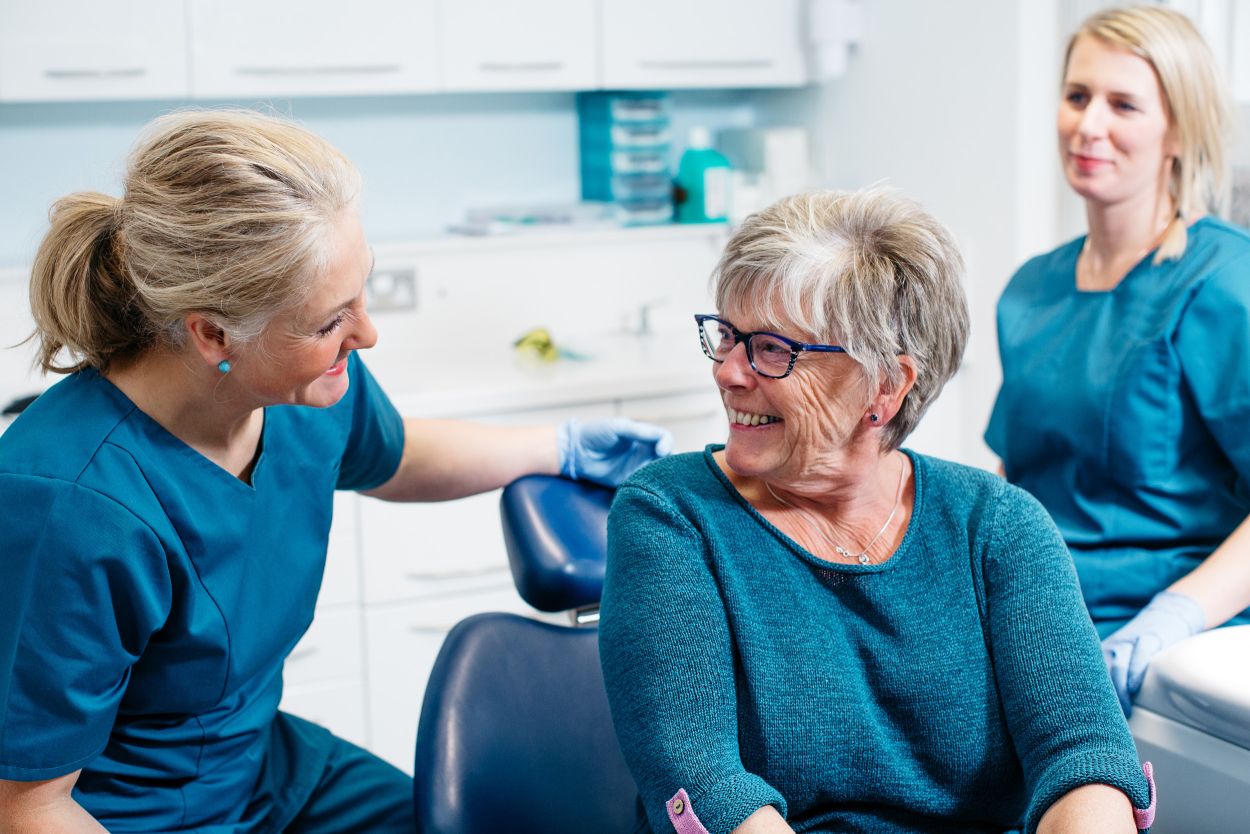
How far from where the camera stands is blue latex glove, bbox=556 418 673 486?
66.2 inches

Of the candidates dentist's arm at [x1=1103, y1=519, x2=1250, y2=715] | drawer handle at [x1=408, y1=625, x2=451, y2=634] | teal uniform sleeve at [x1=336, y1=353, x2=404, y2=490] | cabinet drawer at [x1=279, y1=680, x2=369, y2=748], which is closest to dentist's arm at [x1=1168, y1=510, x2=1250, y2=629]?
dentist's arm at [x1=1103, y1=519, x2=1250, y2=715]

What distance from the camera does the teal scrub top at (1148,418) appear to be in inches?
67.8

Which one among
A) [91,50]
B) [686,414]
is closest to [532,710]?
[686,414]

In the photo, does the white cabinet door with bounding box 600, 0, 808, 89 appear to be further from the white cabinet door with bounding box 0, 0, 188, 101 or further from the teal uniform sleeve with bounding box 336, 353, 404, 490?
the teal uniform sleeve with bounding box 336, 353, 404, 490

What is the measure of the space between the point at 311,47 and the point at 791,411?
5.50 ft

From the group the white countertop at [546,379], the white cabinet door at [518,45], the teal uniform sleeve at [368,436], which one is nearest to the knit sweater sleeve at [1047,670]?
the teal uniform sleeve at [368,436]

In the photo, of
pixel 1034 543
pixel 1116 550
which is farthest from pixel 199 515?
pixel 1116 550

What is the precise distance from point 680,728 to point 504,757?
0.29 m

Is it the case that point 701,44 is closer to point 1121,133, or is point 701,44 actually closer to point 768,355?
point 1121,133

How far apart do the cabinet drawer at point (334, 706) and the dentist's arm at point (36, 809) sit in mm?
1222

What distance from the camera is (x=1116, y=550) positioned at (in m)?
1.81

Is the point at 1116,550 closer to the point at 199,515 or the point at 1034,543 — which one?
the point at 1034,543

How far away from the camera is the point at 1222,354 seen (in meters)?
1.72

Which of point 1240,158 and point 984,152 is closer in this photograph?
point 1240,158
